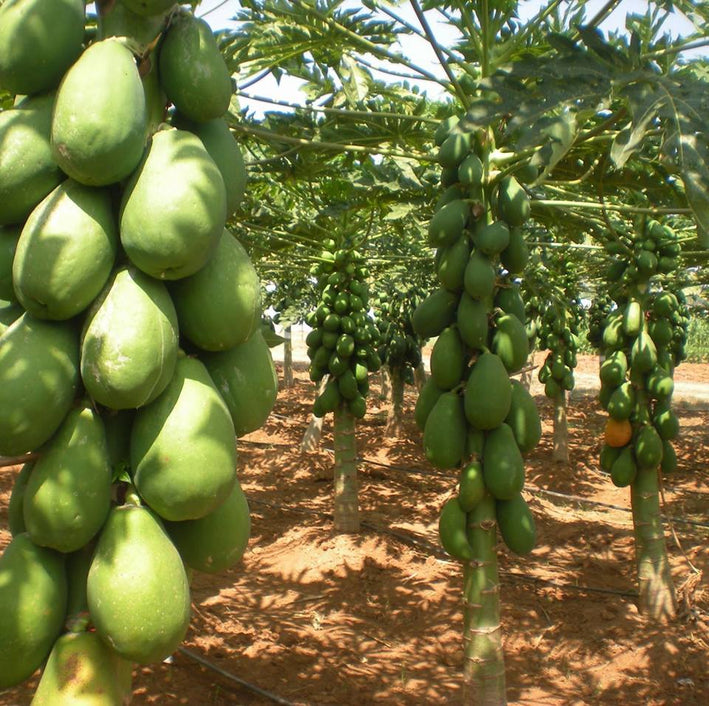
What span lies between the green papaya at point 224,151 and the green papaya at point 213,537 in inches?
20.2

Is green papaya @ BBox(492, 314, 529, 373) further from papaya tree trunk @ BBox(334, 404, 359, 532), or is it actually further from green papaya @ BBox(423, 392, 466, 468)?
papaya tree trunk @ BBox(334, 404, 359, 532)

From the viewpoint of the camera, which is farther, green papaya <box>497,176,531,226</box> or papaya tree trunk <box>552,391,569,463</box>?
papaya tree trunk <box>552,391,569,463</box>

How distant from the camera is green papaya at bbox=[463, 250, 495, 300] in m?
2.86

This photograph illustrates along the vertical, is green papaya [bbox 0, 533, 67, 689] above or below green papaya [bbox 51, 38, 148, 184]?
below

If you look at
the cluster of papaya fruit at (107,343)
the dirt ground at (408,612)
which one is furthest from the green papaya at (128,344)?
the dirt ground at (408,612)

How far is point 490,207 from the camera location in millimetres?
3090

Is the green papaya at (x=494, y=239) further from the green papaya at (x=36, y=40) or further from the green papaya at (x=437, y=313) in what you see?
the green papaya at (x=36, y=40)

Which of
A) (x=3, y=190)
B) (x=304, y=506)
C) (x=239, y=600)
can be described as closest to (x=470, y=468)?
(x=3, y=190)

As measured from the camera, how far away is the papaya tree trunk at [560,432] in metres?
9.68

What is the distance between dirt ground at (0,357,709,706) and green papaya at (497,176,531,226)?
224 centimetres

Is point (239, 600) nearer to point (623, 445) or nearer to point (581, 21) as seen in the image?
point (623, 445)

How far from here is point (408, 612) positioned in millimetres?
4863

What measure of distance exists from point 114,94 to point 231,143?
9.7 inches

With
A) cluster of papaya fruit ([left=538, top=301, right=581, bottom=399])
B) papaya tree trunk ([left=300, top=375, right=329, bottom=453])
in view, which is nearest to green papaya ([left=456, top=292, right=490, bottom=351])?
papaya tree trunk ([left=300, top=375, right=329, bottom=453])
